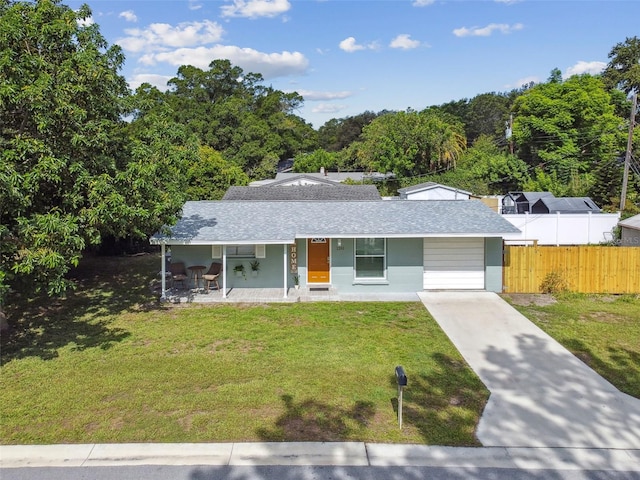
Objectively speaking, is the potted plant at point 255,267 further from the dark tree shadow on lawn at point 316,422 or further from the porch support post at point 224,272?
the dark tree shadow on lawn at point 316,422

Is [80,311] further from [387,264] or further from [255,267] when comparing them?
[387,264]

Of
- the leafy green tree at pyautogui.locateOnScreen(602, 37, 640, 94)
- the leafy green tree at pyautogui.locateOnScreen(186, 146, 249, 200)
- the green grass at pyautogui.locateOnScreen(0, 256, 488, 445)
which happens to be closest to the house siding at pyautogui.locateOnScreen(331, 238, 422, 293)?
the green grass at pyautogui.locateOnScreen(0, 256, 488, 445)

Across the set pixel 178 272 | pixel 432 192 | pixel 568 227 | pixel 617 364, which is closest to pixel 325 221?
pixel 178 272

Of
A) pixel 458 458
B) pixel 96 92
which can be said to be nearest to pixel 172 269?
pixel 96 92

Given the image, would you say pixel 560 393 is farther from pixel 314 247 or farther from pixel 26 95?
pixel 26 95

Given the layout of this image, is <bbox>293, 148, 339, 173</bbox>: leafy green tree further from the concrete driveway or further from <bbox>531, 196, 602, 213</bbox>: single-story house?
the concrete driveway

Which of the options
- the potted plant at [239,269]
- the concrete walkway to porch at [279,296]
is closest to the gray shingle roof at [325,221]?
the potted plant at [239,269]
